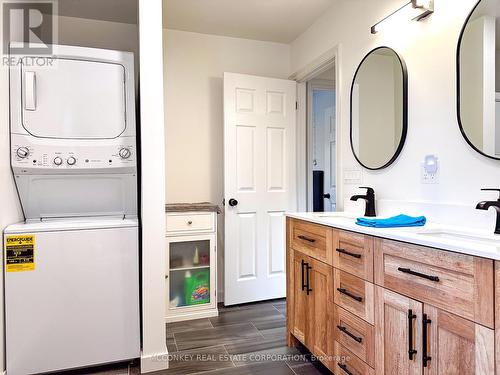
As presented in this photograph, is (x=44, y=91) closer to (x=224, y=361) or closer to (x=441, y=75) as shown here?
(x=224, y=361)

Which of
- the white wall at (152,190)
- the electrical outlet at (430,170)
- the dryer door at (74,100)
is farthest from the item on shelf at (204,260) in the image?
the electrical outlet at (430,170)

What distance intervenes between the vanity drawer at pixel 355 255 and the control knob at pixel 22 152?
1855 mm

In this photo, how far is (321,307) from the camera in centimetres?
182

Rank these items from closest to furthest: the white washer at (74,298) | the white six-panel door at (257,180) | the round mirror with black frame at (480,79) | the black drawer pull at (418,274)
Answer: the black drawer pull at (418,274), the round mirror with black frame at (480,79), the white washer at (74,298), the white six-panel door at (257,180)

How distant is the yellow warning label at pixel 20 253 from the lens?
70.0 inches

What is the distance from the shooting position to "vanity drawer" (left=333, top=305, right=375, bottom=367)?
1.45 metres

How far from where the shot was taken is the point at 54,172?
6.49 ft

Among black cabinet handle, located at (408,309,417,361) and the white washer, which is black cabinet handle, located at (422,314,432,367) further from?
the white washer

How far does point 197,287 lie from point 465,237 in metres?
2.05

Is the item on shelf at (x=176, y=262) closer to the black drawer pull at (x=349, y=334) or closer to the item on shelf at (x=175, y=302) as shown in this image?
the item on shelf at (x=175, y=302)

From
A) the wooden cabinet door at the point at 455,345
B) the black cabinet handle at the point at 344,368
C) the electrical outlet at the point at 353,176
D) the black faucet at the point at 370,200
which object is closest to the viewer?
the wooden cabinet door at the point at 455,345

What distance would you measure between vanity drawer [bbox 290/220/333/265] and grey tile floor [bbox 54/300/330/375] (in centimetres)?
70

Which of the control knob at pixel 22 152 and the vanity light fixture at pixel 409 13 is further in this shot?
the control knob at pixel 22 152

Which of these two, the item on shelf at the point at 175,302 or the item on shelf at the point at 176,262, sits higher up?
the item on shelf at the point at 176,262
